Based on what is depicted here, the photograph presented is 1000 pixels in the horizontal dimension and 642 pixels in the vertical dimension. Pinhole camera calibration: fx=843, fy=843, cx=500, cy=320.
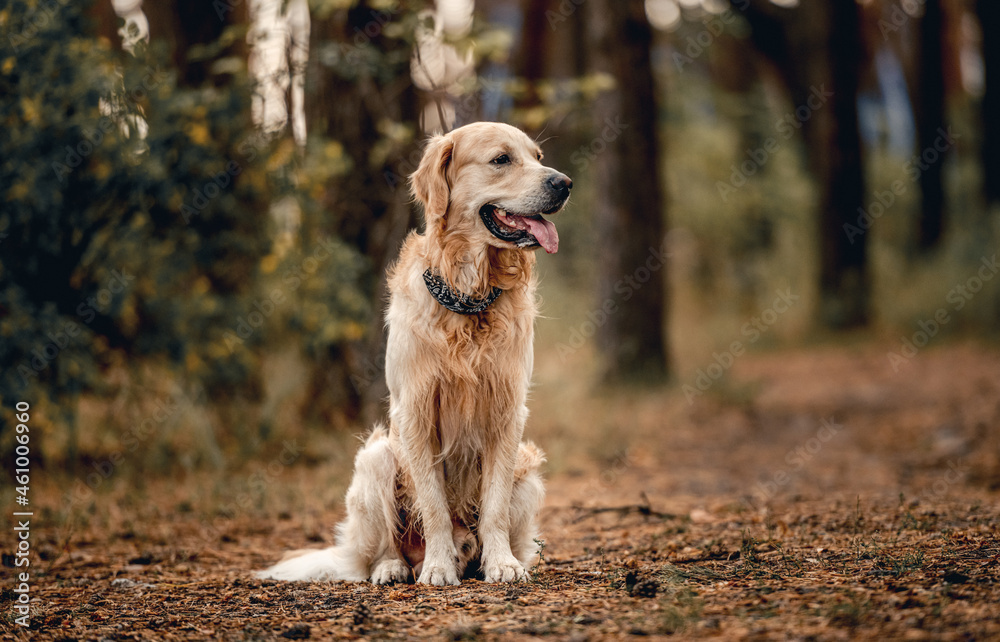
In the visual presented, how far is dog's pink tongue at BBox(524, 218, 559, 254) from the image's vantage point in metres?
3.65

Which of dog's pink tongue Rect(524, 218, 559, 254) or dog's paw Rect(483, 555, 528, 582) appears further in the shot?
dog's pink tongue Rect(524, 218, 559, 254)

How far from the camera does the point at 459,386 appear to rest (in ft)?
11.9

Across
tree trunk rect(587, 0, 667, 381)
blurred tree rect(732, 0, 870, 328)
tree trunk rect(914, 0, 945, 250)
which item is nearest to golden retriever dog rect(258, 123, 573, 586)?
tree trunk rect(587, 0, 667, 381)

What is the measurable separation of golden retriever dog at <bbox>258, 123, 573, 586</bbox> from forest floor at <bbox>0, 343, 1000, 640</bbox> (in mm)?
238

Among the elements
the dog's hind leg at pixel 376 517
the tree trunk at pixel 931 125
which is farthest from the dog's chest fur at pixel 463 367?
the tree trunk at pixel 931 125

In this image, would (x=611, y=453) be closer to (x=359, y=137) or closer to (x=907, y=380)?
(x=359, y=137)

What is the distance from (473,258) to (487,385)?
573mm

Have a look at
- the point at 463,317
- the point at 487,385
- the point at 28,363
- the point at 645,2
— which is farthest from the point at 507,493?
the point at 645,2

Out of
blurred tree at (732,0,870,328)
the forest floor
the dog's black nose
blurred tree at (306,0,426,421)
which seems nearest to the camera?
the forest floor

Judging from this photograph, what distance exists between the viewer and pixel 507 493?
143 inches

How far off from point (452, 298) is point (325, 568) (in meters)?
1.38

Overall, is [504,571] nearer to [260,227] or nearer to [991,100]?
[260,227]

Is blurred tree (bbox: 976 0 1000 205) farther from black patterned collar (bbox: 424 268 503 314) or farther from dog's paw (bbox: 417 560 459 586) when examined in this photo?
dog's paw (bbox: 417 560 459 586)

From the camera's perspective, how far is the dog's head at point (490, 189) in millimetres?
3699
